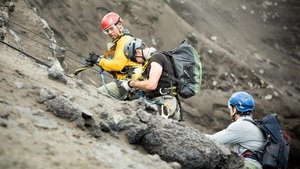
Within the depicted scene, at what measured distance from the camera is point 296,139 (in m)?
12.3

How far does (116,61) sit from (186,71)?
122cm

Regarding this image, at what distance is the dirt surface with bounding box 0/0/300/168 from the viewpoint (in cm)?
378

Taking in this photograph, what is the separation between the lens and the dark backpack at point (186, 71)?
627 cm

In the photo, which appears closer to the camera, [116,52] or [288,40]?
[116,52]

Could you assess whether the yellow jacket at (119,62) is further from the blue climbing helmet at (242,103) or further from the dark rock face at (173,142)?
the dark rock face at (173,142)

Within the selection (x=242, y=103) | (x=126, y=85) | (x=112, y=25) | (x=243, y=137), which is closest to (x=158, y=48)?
(x=112, y=25)

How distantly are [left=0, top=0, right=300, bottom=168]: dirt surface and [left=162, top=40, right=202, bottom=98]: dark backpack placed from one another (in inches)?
42.5

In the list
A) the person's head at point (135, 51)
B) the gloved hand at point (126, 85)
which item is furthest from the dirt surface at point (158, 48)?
the person's head at point (135, 51)

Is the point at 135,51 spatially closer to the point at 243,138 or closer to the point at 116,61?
the point at 116,61

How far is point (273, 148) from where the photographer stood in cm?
539

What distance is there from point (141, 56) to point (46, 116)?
2.70 m

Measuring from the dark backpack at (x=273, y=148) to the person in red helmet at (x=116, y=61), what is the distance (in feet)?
7.19

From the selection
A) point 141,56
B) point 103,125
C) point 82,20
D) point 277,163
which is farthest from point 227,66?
point 103,125

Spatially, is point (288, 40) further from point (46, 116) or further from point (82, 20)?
point (46, 116)
